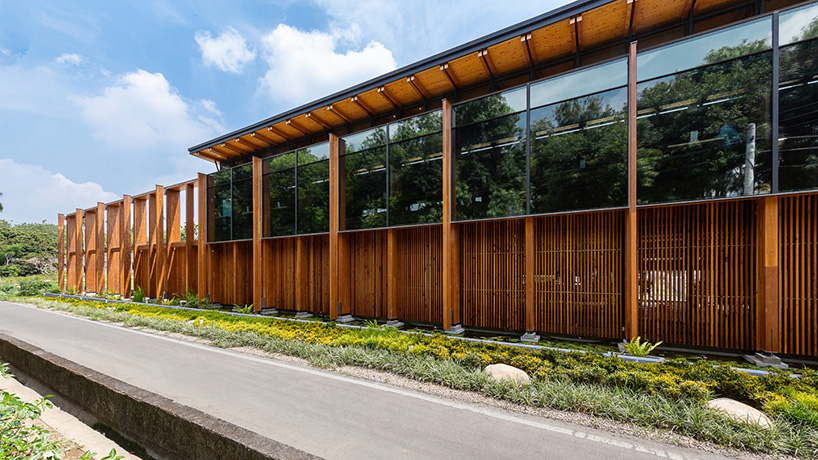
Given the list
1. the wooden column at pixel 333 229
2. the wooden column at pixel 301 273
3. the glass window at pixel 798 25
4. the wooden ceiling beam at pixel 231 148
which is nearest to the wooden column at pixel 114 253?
the wooden ceiling beam at pixel 231 148

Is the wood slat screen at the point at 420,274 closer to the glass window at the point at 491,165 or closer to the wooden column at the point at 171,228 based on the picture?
the glass window at the point at 491,165

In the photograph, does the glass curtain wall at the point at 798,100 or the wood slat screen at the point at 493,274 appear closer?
the glass curtain wall at the point at 798,100

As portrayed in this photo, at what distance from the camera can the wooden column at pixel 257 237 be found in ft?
43.6

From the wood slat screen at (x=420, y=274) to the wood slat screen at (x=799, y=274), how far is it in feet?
23.7

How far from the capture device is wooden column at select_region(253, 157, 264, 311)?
43.6 feet

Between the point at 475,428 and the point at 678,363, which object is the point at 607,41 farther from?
the point at 475,428

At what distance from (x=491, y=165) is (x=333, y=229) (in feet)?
18.4

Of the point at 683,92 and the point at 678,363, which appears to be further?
the point at 683,92

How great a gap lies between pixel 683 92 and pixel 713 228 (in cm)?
290

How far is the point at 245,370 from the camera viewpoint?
261 inches

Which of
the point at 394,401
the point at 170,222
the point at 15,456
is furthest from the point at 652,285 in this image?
the point at 170,222

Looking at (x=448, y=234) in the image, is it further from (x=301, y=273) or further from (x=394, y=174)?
(x=301, y=273)

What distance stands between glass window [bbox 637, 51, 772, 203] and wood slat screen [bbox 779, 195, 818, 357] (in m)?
Result: 0.93

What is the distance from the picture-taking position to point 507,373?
18.6 ft
